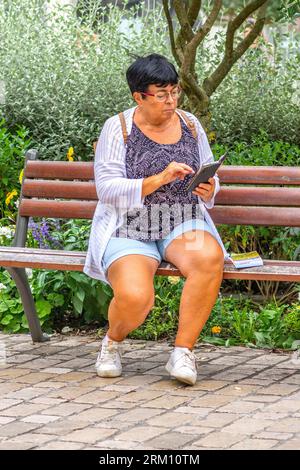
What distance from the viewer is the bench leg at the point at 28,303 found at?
5578 millimetres

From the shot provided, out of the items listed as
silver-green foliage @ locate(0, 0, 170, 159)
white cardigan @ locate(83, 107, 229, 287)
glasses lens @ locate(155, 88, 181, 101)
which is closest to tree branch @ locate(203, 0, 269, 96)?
silver-green foliage @ locate(0, 0, 170, 159)

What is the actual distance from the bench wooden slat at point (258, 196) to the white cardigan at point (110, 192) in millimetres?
300

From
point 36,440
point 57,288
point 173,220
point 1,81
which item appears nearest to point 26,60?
point 1,81

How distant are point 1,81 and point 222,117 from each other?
1.52m

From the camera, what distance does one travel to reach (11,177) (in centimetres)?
721

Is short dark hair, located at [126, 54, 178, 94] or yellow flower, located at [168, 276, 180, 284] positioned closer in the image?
short dark hair, located at [126, 54, 178, 94]

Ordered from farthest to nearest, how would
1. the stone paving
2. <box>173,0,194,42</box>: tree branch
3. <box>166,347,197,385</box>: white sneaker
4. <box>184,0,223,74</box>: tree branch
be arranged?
<box>173,0,194,42</box>: tree branch
<box>184,0,223,74</box>: tree branch
<box>166,347,197,385</box>: white sneaker
the stone paving

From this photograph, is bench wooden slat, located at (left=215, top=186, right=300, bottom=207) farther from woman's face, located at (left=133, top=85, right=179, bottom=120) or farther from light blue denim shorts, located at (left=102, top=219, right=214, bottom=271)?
woman's face, located at (left=133, top=85, right=179, bottom=120)

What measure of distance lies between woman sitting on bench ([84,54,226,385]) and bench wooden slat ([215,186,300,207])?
0.29 meters

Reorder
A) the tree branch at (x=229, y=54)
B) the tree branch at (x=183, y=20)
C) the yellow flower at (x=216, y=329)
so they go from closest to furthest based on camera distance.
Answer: the yellow flower at (x=216, y=329)
the tree branch at (x=183, y=20)
the tree branch at (x=229, y=54)

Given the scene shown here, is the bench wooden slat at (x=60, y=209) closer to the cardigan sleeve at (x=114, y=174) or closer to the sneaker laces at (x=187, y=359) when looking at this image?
the cardigan sleeve at (x=114, y=174)

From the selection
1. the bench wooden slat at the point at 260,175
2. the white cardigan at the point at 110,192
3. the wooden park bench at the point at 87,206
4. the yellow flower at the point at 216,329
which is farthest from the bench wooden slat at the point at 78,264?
the yellow flower at the point at 216,329

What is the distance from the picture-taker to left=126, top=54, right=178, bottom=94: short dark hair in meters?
4.93
